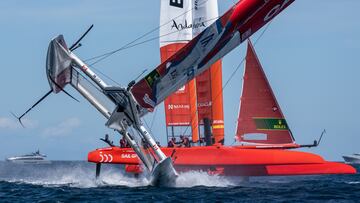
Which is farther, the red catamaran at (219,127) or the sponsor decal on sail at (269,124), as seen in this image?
the sponsor decal on sail at (269,124)

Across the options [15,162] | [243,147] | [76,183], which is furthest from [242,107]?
[15,162]

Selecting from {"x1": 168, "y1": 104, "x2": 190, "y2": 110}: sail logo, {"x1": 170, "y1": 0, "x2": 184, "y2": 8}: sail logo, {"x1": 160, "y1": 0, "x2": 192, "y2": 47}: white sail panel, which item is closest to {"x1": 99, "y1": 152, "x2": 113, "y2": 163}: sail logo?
{"x1": 168, "y1": 104, "x2": 190, "y2": 110}: sail logo

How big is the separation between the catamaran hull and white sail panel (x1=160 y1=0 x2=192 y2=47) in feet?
25.0

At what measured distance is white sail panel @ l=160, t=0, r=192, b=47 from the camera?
38969mm

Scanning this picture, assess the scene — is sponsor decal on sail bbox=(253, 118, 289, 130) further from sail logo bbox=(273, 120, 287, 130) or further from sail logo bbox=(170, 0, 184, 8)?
sail logo bbox=(170, 0, 184, 8)

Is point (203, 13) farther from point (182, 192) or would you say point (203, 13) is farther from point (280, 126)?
point (182, 192)

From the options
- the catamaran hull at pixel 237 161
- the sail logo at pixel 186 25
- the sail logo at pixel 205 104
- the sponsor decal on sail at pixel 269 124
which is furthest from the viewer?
the sail logo at pixel 186 25

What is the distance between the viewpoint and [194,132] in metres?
38.2

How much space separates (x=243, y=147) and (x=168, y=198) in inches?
389

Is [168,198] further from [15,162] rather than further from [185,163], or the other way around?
[15,162]

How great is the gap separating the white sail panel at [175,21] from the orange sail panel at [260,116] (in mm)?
4666

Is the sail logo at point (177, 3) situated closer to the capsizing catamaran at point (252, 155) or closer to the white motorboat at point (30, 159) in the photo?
the capsizing catamaran at point (252, 155)

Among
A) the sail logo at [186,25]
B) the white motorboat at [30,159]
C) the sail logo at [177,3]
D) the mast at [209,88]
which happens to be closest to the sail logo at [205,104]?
the mast at [209,88]

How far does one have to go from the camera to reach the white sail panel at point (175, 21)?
38969 mm
